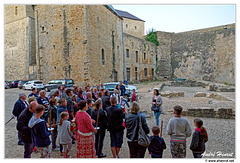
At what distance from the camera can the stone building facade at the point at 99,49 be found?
16312mm

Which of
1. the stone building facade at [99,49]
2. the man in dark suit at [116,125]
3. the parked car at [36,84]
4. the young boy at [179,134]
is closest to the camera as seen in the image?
the young boy at [179,134]

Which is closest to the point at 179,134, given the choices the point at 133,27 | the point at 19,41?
the point at 19,41

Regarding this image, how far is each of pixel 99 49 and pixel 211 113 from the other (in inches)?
508

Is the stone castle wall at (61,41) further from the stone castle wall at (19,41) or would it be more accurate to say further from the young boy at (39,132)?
the young boy at (39,132)

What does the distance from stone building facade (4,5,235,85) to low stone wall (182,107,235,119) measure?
1024cm

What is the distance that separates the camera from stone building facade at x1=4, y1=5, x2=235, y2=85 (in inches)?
642

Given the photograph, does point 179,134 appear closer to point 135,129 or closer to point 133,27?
point 135,129

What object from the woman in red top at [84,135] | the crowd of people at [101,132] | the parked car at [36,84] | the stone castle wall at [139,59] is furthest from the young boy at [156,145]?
the stone castle wall at [139,59]

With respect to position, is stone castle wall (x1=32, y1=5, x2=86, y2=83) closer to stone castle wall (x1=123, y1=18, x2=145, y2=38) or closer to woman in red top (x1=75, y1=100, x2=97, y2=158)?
woman in red top (x1=75, y1=100, x2=97, y2=158)

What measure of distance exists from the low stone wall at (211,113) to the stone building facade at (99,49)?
10.2 meters

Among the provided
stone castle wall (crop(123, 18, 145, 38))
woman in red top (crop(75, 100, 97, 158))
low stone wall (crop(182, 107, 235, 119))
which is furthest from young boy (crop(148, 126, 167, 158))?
stone castle wall (crop(123, 18, 145, 38))

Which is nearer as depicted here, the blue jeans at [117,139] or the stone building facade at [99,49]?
the blue jeans at [117,139]

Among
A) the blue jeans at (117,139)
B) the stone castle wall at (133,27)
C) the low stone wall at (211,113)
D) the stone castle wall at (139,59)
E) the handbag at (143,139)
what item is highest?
the stone castle wall at (133,27)

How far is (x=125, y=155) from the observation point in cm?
414
